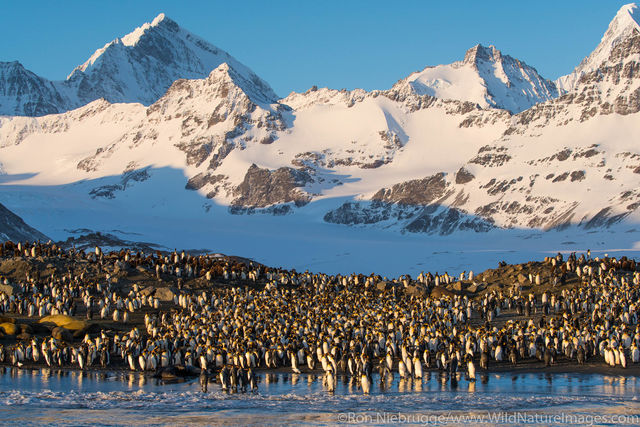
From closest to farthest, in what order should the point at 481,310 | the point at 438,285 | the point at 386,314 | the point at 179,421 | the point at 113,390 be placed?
1. the point at 179,421
2. the point at 113,390
3. the point at 386,314
4. the point at 481,310
5. the point at 438,285

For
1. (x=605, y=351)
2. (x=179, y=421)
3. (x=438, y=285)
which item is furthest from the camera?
(x=438, y=285)

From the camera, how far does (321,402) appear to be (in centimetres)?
2977

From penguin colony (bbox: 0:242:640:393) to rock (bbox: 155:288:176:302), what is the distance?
406 mm

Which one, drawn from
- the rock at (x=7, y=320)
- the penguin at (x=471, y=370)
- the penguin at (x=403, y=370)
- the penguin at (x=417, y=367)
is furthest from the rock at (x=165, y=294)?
the penguin at (x=471, y=370)

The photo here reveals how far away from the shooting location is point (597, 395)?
3014 cm

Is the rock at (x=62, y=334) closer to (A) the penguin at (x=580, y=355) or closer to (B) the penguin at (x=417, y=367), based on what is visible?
(B) the penguin at (x=417, y=367)

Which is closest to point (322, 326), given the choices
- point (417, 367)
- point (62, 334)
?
point (417, 367)

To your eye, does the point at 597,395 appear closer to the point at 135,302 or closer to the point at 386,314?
the point at 386,314

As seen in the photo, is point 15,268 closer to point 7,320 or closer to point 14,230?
point 7,320

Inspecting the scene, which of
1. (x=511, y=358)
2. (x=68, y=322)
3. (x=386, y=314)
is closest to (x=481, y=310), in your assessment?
(x=386, y=314)

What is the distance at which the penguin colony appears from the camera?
3619cm

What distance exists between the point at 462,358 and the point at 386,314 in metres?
8.75

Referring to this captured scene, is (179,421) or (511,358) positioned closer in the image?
(179,421)

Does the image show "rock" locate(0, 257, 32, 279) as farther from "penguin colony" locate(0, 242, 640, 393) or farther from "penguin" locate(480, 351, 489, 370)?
"penguin" locate(480, 351, 489, 370)
